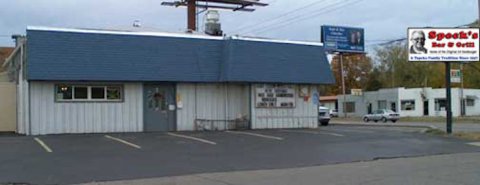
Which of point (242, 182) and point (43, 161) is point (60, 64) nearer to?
point (43, 161)

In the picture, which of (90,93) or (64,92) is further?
(90,93)

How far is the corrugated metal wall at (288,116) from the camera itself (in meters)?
28.7

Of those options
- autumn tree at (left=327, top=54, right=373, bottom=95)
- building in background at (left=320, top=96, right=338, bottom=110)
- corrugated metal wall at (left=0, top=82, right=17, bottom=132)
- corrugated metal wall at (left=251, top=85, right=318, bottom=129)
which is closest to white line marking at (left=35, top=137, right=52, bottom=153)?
corrugated metal wall at (left=0, top=82, right=17, bottom=132)

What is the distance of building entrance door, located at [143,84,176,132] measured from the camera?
2648 centimetres

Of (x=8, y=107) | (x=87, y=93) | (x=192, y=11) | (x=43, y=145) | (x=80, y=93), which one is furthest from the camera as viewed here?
(x=192, y=11)

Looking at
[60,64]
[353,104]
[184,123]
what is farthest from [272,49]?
[353,104]

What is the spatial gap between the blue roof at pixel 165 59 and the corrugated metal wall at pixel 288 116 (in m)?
1.17

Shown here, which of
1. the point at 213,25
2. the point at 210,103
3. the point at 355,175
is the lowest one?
the point at 355,175

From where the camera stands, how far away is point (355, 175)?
13.6 meters

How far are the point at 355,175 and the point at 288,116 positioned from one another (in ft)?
52.7

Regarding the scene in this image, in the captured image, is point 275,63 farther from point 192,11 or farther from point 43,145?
point 192,11

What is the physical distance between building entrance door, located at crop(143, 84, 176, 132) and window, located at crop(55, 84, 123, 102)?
3.96ft

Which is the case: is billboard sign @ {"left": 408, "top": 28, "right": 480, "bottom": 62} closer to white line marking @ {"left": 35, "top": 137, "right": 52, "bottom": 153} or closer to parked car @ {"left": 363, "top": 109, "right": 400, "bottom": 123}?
white line marking @ {"left": 35, "top": 137, "right": 52, "bottom": 153}

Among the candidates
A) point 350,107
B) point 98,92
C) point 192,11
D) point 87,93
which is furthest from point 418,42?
point 350,107
